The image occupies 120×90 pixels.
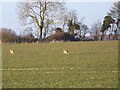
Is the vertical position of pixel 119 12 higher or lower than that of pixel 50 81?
higher

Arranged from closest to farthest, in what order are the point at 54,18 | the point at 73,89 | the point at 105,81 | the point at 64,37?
the point at 73,89 → the point at 105,81 → the point at 54,18 → the point at 64,37

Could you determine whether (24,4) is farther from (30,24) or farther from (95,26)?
(95,26)

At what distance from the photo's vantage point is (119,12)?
194 ft

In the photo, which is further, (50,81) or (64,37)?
(64,37)

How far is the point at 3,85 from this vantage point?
9.62m

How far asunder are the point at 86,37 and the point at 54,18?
10.5m

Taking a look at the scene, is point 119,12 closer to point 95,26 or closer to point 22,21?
point 95,26

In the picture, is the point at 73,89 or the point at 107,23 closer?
the point at 73,89

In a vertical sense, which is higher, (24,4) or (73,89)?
(24,4)

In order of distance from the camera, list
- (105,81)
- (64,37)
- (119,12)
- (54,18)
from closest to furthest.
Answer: (105,81), (54,18), (64,37), (119,12)

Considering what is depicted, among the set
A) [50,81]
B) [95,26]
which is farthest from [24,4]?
[50,81]

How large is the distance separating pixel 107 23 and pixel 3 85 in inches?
1795

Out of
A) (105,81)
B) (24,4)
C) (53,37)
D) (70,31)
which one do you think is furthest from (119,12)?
(105,81)

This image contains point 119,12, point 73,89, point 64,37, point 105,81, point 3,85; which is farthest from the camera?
point 119,12
